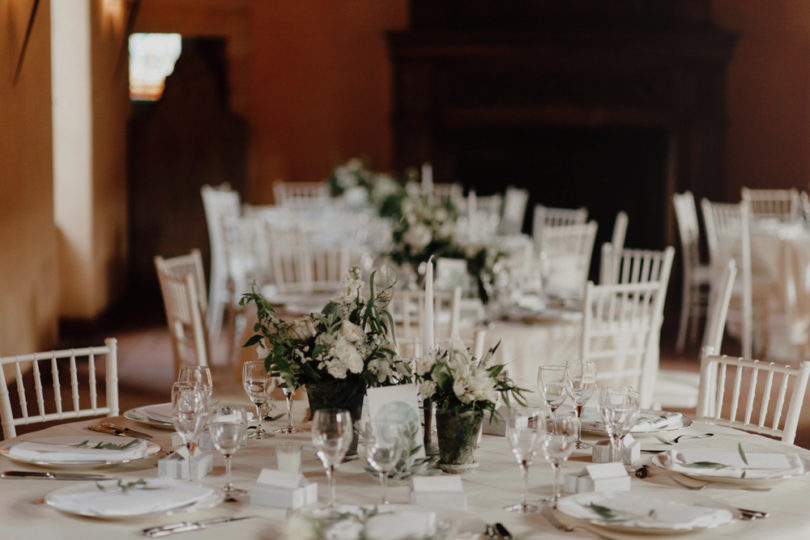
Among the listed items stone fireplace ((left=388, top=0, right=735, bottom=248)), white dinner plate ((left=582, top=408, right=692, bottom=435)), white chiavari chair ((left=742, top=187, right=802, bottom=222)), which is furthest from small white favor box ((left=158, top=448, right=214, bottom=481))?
stone fireplace ((left=388, top=0, right=735, bottom=248))

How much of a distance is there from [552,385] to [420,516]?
698mm

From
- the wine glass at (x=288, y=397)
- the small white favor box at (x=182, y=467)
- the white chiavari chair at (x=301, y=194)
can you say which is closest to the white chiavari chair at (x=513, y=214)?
the white chiavari chair at (x=301, y=194)

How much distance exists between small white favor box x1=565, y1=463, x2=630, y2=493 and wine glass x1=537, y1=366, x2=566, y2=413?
0.32 meters

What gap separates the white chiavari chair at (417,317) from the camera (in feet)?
11.5

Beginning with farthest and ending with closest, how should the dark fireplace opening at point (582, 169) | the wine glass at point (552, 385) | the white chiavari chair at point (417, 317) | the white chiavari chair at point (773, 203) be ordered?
the dark fireplace opening at point (582, 169) < the white chiavari chair at point (773, 203) < the white chiavari chair at point (417, 317) < the wine glass at point (552, 385)

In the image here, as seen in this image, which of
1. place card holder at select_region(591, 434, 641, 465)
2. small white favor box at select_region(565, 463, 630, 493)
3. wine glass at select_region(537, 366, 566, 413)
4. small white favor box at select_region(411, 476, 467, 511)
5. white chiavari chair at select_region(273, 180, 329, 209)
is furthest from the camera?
white chiavari chair at select_region(273, 180, 329, 209)

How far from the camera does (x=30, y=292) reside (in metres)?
6.31

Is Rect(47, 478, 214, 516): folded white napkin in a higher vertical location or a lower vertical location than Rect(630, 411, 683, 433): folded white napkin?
lower

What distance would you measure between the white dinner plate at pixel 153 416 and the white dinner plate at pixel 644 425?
99 cm

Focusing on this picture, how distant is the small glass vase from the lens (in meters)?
2.11

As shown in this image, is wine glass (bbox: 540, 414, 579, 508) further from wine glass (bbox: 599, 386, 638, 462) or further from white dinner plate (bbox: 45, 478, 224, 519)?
white dinner plate (bbox: 45, 478, 224, 519)

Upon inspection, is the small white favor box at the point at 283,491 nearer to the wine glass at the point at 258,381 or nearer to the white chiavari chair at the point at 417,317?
the wine glass at the point at 258,381

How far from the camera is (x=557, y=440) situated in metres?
1.90

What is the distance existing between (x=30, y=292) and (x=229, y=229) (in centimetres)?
167
